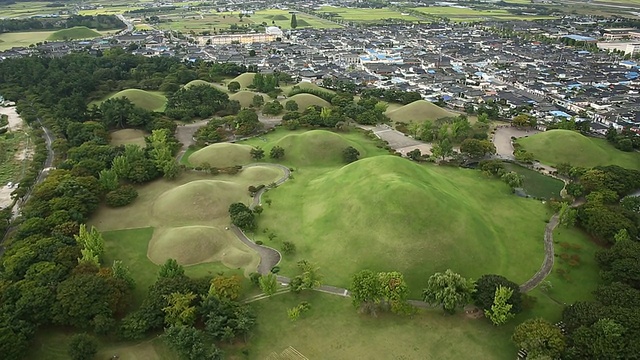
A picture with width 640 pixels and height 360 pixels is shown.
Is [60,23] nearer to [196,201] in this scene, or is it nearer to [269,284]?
[196,201]

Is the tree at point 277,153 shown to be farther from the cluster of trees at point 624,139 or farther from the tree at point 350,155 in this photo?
the cluster of trees at point 624,139

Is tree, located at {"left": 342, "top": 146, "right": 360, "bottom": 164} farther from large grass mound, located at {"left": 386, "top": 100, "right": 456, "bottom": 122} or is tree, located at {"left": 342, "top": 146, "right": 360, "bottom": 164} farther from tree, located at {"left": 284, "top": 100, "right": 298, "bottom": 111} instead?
tree, located at {"left": 284, "top": 100, "right": 298, "bottom": 111}

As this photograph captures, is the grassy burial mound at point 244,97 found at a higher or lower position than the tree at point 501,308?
lower

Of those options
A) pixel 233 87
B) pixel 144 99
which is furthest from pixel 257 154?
pixel 144 99

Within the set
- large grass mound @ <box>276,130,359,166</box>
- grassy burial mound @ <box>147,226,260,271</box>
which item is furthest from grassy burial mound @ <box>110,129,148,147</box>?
grassy burial mound @ <box>147,226,260,271</box>

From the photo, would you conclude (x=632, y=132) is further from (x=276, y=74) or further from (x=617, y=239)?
(x=276, y=74)

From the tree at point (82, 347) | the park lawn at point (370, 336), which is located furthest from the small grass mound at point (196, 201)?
the tree at point (82, 347)
